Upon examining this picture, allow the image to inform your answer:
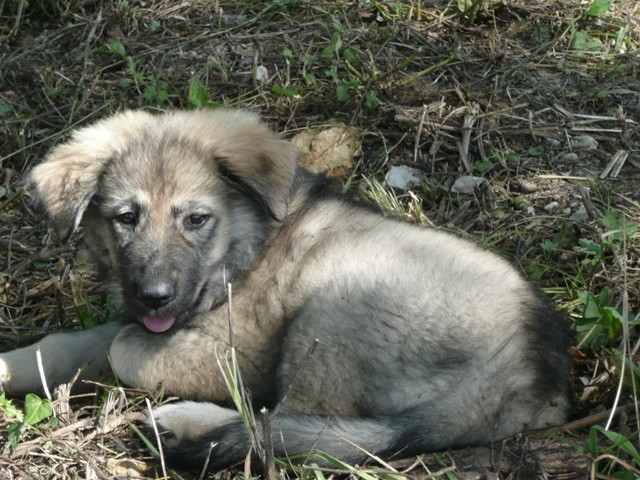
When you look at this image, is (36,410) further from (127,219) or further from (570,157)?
(570,157)

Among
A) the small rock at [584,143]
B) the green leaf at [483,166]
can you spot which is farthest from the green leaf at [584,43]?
the green leaf at [483,166]

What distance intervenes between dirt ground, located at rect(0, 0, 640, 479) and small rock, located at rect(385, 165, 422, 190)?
4 cm

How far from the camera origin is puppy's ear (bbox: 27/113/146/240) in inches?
141

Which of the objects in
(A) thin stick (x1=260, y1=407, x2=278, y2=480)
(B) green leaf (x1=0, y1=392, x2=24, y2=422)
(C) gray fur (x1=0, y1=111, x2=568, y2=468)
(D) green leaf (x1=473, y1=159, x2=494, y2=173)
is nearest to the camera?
(A) thin stick (x1=260, y1=407, x2=278, y2=480)

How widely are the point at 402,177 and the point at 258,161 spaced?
1432 millimetres

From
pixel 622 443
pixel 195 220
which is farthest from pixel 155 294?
pixel 622 443

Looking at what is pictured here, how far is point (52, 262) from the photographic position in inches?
182

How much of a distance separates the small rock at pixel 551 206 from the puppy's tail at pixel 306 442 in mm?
1912

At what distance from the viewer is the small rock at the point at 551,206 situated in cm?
455

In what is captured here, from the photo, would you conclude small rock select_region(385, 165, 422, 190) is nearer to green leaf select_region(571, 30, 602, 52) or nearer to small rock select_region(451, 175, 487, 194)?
small rock select_region(451, 175, 487, 194)

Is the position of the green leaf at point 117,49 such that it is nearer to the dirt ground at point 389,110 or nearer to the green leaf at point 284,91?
the dirt ground at point 389,110

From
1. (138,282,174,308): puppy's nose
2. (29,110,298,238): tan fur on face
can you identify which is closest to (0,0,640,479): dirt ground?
(138,282,174,308): puppy's nose

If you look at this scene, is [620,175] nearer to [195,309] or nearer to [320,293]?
[320,293]

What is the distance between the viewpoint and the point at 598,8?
17.9 ft
